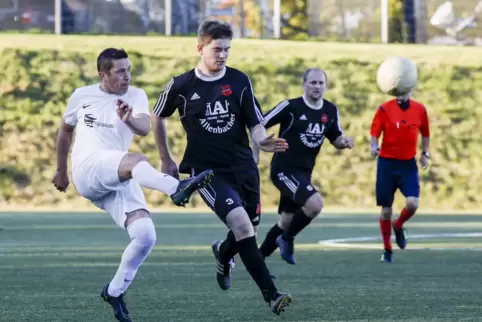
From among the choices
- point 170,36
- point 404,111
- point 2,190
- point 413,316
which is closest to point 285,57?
point 170,36

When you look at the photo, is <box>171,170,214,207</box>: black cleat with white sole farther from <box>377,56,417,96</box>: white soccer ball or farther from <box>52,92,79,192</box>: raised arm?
<box>377,56,417,96</box>: white soccer ball

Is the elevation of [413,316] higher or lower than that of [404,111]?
lower

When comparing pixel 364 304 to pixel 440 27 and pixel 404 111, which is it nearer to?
pixel 404 111

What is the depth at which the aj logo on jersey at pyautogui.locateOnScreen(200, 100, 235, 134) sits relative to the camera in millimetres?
9578

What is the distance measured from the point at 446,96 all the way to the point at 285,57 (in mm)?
3612

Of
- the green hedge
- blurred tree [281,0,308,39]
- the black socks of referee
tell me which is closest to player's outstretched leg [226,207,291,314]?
the black socks of referee

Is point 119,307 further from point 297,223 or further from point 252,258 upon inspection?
point 297,223

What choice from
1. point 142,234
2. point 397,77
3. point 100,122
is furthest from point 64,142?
point 397,77

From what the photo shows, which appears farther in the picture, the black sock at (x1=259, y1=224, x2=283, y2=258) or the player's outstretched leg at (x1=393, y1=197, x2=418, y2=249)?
the player's outstretched leg at (x1=393, y1=197, x2=418, y2=249)

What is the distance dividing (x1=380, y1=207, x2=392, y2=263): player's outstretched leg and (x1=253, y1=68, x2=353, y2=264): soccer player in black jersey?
2.61ft

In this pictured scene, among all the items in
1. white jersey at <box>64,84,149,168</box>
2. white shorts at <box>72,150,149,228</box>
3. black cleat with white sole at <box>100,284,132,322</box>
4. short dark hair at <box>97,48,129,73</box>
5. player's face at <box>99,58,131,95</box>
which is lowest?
black cleat with white sole at <box>100,284,132,322</box>

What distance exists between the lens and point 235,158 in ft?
31.7

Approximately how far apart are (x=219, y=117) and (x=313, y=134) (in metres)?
3.98

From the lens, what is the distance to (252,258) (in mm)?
8969
